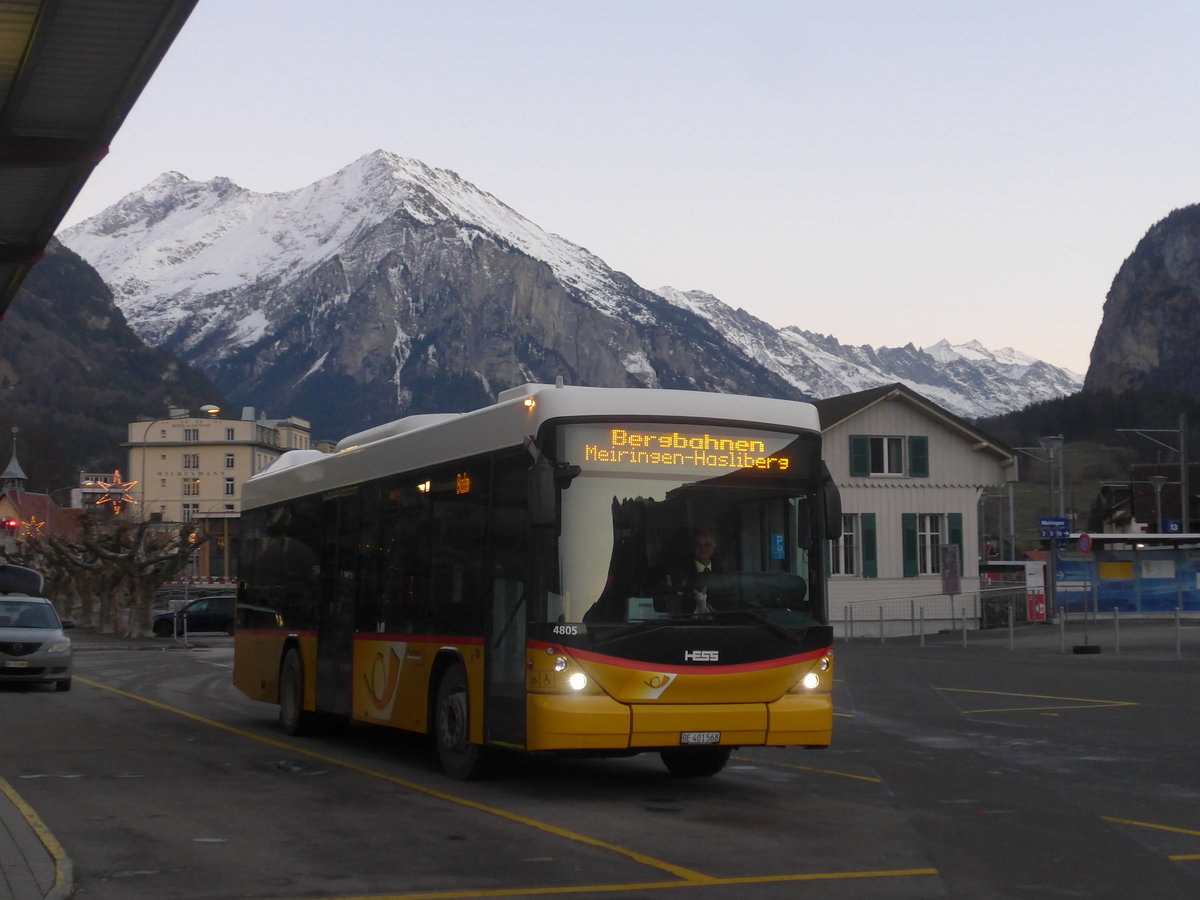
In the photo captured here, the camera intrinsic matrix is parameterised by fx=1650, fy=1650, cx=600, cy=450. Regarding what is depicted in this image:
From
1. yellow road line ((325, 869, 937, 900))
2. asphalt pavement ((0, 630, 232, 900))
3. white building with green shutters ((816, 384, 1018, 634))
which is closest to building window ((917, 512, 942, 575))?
white building with green shutters ((816, 384, 1018, 634))

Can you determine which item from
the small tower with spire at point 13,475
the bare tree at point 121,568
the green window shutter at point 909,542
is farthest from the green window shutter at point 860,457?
the small tower with spire at point 13,475

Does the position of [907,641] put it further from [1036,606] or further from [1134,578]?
[1134,578]

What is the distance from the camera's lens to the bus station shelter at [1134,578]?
4828 centimetres

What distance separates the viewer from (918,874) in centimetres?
870

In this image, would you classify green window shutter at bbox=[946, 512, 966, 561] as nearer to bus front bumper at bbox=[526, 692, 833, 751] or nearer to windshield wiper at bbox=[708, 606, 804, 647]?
bus front bumper at bbox=[526, 692, 833, 751]

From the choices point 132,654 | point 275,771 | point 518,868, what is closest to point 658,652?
point 518,868

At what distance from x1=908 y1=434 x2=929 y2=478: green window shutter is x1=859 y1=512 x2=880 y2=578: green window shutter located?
90.1 inches

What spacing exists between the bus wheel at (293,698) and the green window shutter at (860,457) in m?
36.7

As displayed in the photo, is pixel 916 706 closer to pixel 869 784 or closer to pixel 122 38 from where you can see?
pixel 869 784

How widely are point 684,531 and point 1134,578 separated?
39.9 m

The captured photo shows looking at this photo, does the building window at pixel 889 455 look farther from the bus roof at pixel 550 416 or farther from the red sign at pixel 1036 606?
the bus roof at pixel 550 416

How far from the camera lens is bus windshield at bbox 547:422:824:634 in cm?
1166

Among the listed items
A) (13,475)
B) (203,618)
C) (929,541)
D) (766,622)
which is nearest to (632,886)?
(766,622)

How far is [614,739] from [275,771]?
12.3ft
